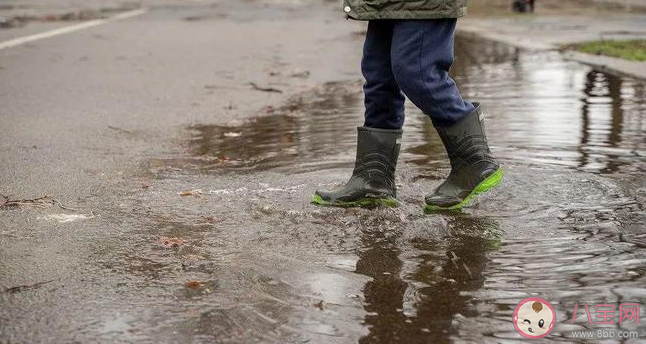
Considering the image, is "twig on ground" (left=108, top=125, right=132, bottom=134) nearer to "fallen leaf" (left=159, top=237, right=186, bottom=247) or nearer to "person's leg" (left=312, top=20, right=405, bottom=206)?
"person's leg" (left=312, top=20, right=405, bottom=206)

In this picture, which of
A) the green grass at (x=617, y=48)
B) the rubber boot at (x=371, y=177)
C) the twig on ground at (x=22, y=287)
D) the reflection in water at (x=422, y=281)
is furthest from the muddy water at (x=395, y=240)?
the green grass at (x=617, y=48)

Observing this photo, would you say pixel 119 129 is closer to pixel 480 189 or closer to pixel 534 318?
pixel 480 189

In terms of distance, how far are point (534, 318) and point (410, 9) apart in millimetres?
1550

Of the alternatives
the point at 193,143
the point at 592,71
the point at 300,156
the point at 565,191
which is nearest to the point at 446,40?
the point at 565,191

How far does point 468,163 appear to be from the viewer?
3.87 meters

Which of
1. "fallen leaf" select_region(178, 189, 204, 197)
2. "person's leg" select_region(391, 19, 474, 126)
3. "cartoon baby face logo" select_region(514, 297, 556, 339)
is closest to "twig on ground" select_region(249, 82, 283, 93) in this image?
"fallen leaf" select_region(178, 189, 204, 197)

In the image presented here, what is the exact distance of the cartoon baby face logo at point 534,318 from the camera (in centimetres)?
245

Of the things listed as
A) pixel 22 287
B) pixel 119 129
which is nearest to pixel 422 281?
pixel 22 287

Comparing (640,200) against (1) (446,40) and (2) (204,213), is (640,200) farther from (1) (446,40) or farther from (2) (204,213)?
(2) (204,213)

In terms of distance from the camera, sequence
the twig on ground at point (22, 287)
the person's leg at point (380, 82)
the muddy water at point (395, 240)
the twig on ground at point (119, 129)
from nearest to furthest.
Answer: the muddy water at point (395, 240) → the twig on ground at point (22, 287) → the person's leg at point (380, 82) → the twig on ground at point (119, 129)

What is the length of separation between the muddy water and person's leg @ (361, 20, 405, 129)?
0.35 metres

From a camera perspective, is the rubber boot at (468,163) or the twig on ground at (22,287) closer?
the twig on ground at (22,287)

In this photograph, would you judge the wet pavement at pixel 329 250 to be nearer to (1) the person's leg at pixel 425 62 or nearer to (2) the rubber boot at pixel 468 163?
(2) the rubber boot at pixel 468 163

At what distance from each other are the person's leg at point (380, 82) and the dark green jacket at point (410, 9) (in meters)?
0.18
